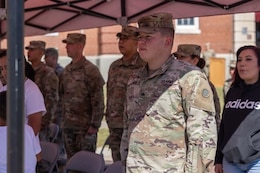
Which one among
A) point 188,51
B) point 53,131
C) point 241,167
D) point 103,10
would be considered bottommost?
point 53,131

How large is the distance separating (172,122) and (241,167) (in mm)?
1106

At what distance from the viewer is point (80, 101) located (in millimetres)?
7086

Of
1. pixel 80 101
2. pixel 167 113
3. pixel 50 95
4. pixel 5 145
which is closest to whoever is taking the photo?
pixel 167 113

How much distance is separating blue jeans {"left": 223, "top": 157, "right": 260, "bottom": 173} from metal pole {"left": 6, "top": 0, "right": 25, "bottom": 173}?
99.4 inches

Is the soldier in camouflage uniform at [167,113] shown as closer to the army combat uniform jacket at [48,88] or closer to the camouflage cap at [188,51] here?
the camouflage cap at [188,51]

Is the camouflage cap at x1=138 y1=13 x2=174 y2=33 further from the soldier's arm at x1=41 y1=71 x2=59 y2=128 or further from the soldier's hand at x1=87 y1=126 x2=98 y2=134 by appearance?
the soldier's arm at x1=41 y1=71 x2=59 y2=128

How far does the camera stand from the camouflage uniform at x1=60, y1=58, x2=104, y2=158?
6.99m

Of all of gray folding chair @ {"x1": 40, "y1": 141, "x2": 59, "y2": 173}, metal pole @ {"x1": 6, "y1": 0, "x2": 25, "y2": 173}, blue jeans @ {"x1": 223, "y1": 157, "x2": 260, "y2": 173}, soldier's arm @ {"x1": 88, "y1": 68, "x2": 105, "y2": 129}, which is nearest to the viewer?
metal pole @ {"x1": 6, "y1": 0, "x2": 25, "y2": 173}

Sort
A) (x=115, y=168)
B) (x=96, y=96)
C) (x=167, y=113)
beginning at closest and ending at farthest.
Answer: (x=167, y=113)
(x=115, y=168)
(x=96, y=96)

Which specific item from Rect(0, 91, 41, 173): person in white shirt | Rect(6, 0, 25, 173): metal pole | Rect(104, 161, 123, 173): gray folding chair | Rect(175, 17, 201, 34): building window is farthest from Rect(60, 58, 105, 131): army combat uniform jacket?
Rect(175, 17, 201, 34): building window

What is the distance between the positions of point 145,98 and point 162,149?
1.06ft

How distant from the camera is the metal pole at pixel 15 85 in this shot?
7.25 feet

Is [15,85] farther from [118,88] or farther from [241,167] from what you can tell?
[118,88]

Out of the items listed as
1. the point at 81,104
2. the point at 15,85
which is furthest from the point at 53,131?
the point at 15,85
